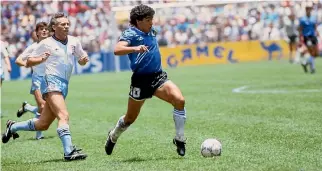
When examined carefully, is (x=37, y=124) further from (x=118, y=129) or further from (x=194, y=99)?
(x=194, y=99)

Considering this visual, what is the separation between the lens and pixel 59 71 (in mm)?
11039

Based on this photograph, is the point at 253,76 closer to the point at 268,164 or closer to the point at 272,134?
the point at 272,134

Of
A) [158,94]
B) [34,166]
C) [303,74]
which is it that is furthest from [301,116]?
[303,74]

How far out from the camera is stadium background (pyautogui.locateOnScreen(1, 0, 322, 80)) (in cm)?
3959

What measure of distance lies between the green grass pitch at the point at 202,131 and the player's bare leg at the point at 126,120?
174 mm

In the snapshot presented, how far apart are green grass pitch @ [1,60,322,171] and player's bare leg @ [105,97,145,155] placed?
0.17 m

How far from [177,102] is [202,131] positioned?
10.5 feet

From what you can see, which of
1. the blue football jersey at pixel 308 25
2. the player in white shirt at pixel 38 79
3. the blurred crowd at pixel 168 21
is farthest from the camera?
the blurred crowd at pixel 168 21

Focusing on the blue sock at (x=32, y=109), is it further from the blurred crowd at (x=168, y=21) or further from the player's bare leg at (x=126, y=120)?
the blurred crowd at (x=168, y=21)

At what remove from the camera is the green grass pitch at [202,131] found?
9859 mm

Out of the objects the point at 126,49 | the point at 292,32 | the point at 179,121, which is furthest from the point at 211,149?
the point at 292,32

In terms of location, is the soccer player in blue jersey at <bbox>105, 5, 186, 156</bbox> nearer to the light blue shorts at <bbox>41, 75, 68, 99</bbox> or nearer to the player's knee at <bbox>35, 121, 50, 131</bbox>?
the light blue shorts at <bbox>41, 75, 68, 99</bbox>

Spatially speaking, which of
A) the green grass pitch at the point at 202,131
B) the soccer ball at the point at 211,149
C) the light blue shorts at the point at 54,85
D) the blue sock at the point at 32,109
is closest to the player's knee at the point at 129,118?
the green grass pitch at the point at 202,131

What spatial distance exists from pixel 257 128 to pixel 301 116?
5.30 ft
